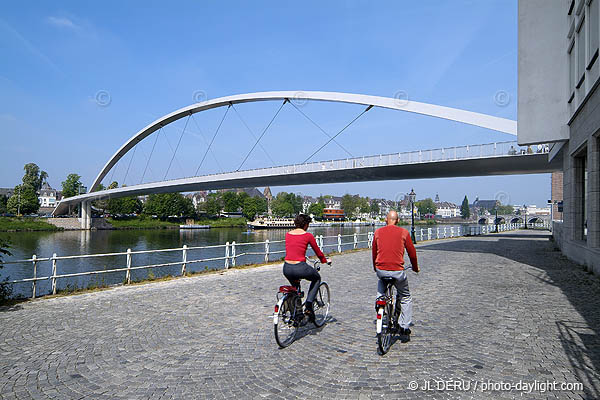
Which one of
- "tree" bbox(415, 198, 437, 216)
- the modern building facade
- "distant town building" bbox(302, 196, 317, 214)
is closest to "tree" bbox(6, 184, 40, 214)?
"distant town building" bbox(302, 196, 317, 214)

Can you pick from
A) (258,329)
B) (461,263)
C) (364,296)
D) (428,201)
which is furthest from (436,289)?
(428,201)

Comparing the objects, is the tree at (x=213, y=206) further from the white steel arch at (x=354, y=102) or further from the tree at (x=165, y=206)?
the white steel arch at (x=354, y=102)

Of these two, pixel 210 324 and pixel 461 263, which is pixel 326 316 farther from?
pixel 461 263

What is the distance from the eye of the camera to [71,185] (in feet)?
270

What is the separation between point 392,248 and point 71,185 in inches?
3704

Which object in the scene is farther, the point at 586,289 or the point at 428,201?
the point at 428,201

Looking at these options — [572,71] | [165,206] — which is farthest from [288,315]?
[165,206]

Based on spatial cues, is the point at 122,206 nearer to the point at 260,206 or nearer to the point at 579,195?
the point at 260,206

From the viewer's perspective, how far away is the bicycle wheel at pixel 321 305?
17.1 ft

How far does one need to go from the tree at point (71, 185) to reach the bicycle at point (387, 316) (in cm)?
9293

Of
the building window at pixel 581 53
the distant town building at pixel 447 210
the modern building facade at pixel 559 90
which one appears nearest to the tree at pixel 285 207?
the modern building facade at pixel 559 90

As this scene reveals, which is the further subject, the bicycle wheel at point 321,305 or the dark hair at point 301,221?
the bicycle wheel at point 321,305

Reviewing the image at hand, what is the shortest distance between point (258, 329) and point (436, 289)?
4577 millimetres

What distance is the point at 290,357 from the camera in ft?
13.5
